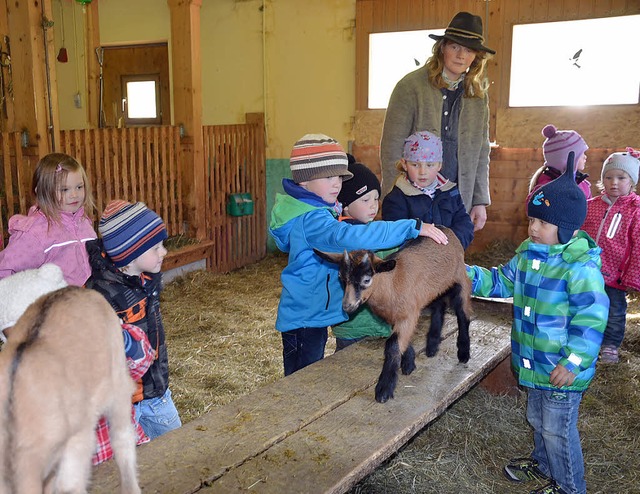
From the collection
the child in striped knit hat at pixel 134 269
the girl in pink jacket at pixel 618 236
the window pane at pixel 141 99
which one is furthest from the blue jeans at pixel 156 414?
the window pane at pixel 141 99

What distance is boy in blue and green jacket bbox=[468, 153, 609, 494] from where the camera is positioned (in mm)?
2473

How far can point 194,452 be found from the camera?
2102mm

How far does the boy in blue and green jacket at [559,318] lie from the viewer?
2473mm

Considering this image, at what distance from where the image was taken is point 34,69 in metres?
5.23

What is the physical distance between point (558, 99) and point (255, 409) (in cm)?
648

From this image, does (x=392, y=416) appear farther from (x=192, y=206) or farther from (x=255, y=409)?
(x=192, y=206)

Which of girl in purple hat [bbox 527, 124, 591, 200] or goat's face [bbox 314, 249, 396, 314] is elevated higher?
girl in purple hat [bbox 527, 124, 591, 200]

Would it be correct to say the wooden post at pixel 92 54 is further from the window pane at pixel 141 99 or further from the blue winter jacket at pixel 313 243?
the blue winter jacket at pixel 313 243

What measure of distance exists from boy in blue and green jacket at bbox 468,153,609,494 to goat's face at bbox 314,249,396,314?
643 millimetres

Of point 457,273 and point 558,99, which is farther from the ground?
point 558,99

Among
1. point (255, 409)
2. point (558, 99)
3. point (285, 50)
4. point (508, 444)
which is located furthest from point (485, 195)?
point (285, 50)

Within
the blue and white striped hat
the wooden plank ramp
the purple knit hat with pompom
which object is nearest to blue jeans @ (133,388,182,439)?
the wooden plank ramp

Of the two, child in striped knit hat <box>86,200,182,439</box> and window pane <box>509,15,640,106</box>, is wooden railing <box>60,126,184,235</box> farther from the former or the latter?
window pane <box>509,15,640,106</box>

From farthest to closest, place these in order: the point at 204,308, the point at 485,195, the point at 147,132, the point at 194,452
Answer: the point at 147,132, the point at 204,308, the point at 485,195, the point at 194,452
